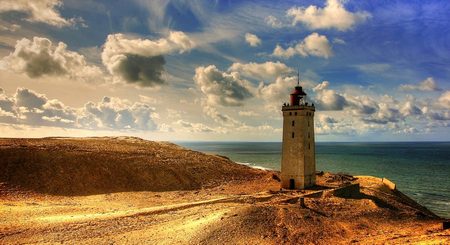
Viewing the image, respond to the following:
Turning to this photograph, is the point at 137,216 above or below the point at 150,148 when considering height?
below

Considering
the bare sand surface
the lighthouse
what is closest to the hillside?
the bare sand surface

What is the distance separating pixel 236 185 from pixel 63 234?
72.0ft

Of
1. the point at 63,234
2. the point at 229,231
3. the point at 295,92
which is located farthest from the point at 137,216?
the point at 295,92

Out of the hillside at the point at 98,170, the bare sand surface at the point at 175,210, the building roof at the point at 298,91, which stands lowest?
the bare sand surface at the point at 175,210

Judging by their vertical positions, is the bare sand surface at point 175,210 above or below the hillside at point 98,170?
below

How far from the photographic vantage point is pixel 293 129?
37844 mm

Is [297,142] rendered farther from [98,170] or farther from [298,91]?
[98,170]

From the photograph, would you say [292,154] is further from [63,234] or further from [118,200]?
[63,234]

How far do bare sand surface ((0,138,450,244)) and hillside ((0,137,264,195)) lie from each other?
0.11 metres

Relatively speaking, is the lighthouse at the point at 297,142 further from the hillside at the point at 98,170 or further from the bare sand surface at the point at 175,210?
the hillside at the point at 98,170

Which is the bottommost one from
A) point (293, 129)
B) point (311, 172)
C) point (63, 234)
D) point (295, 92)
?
point (63, 234)

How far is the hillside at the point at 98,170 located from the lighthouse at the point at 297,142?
333 inches

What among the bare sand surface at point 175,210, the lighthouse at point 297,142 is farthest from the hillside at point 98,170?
the lighthouse at point 297,142

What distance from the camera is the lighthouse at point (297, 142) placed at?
37.5 m
